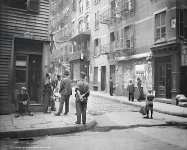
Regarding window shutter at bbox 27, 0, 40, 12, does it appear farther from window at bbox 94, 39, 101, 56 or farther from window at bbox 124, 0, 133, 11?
window at bbox 94, 39, 101, 56

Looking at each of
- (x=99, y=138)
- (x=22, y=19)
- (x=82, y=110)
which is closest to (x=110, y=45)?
Result: (x=22, y=19)

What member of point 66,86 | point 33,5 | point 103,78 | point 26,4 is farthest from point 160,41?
point 103,78

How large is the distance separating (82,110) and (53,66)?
4070 cm

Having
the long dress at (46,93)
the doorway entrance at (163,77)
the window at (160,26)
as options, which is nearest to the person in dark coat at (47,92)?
the long dress at (46,93)

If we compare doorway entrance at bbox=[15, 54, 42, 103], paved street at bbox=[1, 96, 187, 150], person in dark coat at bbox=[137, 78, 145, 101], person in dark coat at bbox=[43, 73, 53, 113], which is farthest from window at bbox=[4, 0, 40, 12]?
person in dark coat at bbox=[137, 78, 145, 101]

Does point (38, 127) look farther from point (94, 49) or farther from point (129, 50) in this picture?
point (94, 49)

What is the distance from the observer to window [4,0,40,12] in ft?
38.3

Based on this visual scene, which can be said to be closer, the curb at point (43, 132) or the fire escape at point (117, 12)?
the curb at point (43, 132)

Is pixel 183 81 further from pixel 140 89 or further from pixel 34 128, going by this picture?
pixel 34 128

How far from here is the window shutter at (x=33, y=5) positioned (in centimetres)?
1215

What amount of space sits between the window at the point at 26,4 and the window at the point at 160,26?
33.7 ft

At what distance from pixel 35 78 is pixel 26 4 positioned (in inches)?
138

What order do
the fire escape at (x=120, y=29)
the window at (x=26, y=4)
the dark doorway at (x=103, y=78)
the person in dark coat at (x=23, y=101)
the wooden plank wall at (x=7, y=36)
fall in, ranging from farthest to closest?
the dark doorway at (x=103, y=78)
the fire escape at (x=120, y=29)
the window at (x=26, y=4)
the wooden plank wall at (x=7, y=36)
the person in dark coat at (x=23, y=101)

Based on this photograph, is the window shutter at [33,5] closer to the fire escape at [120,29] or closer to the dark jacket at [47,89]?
the dark jacket at [47,89]
